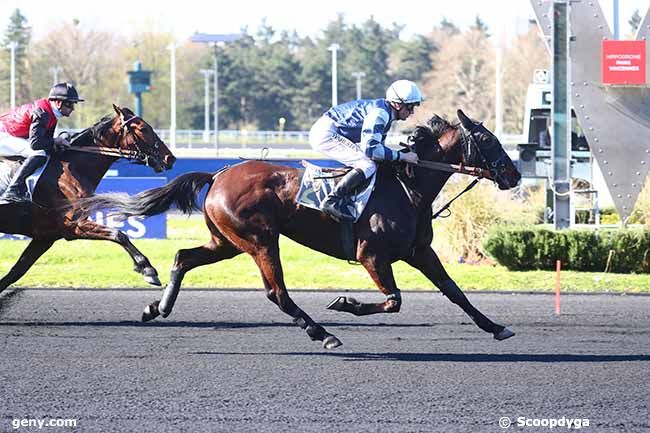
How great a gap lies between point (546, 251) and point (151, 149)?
621 centimetres

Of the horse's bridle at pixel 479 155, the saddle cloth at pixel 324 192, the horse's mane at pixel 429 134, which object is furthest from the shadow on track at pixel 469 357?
the horse's mane at pixel 429 134

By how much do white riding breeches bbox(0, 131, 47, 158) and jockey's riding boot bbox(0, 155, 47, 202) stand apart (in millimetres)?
213

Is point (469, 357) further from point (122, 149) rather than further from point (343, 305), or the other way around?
point (122, 149)

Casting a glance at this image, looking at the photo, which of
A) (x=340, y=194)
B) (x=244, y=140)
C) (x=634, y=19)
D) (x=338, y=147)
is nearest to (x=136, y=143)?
(x=338, y=147)

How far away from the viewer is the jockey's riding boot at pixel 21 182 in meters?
10.5

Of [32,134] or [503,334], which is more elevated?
[32,134]

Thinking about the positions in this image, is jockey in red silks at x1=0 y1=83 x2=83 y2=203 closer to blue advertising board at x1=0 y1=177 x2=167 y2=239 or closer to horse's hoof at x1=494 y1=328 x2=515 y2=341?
horse's hoof at x1=494 y1=328 x2=515 y2=341

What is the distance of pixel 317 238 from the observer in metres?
8.93

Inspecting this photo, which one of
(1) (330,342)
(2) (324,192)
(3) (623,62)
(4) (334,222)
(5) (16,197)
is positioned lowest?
(1) (330,342)

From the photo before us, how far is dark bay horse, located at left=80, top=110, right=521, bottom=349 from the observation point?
863 cm

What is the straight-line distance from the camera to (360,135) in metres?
9.04

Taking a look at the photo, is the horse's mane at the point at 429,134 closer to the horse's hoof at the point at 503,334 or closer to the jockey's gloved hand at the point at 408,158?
the jockey's gloved hand at the point at 408,158

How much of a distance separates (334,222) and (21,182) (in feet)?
11.0

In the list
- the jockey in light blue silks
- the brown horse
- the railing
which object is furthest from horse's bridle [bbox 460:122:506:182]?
the railing
